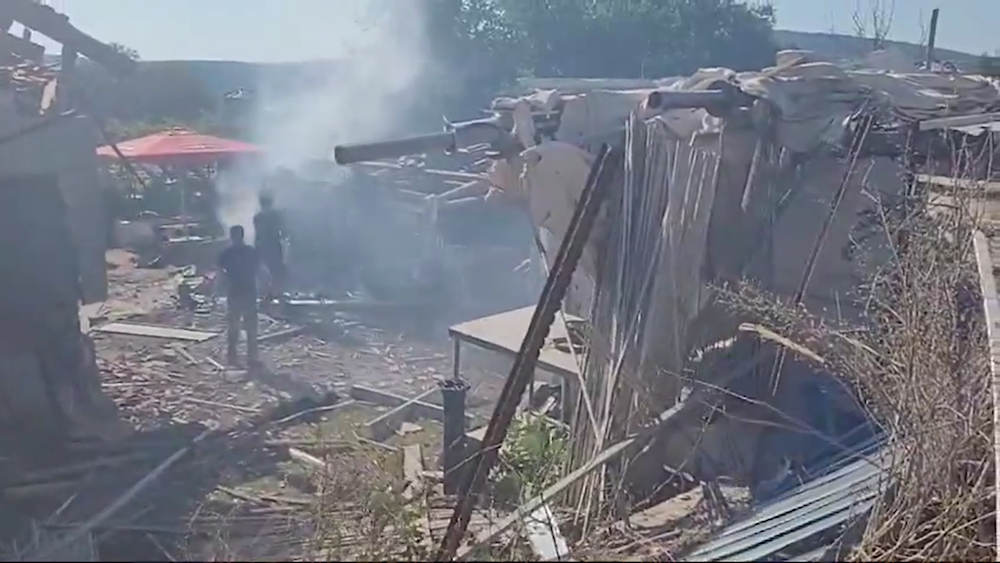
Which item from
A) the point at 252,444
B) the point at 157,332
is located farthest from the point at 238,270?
the point at 252,444

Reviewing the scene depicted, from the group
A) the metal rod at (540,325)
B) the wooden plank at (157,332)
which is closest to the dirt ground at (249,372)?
the wooden plank at (157,332)

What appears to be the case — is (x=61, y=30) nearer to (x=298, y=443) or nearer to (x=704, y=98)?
(x=298, y=443)

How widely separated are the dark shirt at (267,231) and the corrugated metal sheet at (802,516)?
400 inches

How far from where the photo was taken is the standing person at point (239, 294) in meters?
11.6

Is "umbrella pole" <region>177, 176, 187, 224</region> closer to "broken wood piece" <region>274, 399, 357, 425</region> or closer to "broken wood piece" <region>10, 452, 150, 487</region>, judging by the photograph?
"broken wood piece" <region>274, 399, 357, 425</region>

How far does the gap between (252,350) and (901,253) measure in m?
7.80

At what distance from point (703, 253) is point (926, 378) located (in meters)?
2.67

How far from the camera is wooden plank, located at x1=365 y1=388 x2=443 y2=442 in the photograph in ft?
30.2

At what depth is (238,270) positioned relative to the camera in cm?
1155

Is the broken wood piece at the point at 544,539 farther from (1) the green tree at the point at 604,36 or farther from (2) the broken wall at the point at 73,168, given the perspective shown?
(1) the green tree at the point at 604,36

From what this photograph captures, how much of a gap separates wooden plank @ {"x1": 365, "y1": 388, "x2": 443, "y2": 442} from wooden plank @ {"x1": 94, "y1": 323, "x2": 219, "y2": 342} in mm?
3887

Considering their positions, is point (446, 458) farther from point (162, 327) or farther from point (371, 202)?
point (371, 202)

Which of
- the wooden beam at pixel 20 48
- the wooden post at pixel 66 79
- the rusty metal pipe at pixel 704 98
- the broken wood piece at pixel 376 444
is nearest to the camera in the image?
the rusty metal pipe at pixel 704 98

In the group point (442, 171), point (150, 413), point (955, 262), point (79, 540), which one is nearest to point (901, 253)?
point (955, 262)
